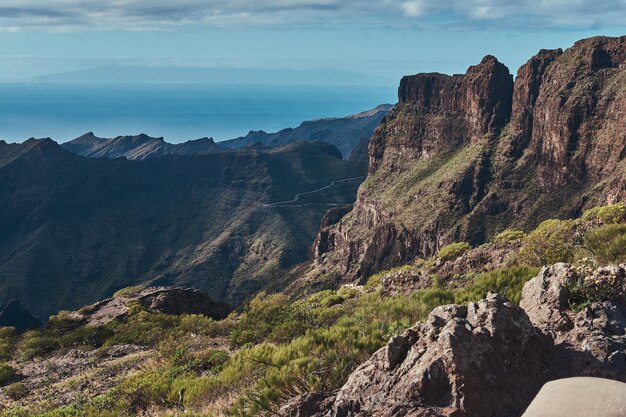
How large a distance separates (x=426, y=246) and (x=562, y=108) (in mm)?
41668

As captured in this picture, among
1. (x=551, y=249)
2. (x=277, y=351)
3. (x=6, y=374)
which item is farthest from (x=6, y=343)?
(x=551, y=249)

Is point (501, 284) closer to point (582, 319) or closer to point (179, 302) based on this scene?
point (582, 319)

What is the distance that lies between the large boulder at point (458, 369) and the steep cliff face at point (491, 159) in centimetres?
8886

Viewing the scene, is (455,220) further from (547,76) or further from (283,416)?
(283,416)

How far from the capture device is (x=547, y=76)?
120062 millimetres

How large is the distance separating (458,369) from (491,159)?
12550 centimetres

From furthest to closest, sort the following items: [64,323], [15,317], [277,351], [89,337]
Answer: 1. [15,317]
2. [64,323]
3. [89,337]
4. [277,351]

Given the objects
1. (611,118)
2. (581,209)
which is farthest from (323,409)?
(611,118)

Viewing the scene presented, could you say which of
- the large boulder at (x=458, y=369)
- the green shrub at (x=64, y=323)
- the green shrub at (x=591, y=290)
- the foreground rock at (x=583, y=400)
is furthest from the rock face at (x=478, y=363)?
the green shrub at (x=64, y=323)

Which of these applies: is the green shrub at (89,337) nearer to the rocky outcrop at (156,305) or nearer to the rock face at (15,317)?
the rocky outcrop at (156,305)

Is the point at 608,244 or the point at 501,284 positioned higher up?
the point at 608,244

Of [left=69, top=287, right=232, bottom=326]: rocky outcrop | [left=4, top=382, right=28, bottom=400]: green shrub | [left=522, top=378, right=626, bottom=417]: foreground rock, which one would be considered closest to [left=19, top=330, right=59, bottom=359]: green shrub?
[left=69, top=287, right=232, bottom=326]: rocky outcrop

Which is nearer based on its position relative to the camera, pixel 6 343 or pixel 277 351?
pixel 277 351

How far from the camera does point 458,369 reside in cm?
696
